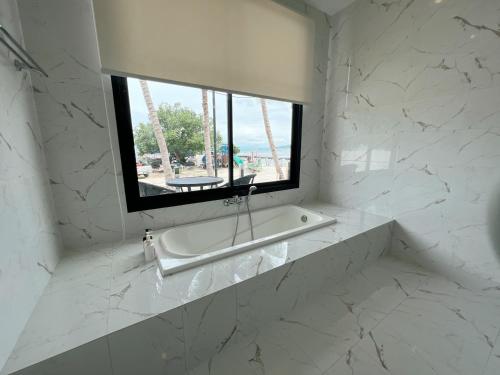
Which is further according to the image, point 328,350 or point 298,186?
point 298,186

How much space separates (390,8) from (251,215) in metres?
2.21

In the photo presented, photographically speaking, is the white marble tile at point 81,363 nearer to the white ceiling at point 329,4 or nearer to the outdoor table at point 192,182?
the outdoor table at point 192,182

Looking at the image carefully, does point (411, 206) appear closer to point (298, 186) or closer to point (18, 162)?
point (298, 186)

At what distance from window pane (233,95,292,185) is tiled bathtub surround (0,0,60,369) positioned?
136cm

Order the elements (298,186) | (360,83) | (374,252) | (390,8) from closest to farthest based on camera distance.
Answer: (390,8), (374,252), (360,83), (298,186)

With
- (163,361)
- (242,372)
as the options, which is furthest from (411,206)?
(163,361)

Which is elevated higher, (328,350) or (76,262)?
(76,262)

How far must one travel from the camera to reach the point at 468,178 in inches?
60.5

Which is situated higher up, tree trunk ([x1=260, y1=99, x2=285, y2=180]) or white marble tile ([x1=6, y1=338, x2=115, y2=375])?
tree trunk ([x1=260, y1=99, x2=285, y2=180])

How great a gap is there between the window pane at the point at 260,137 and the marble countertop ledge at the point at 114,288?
3.39 ft

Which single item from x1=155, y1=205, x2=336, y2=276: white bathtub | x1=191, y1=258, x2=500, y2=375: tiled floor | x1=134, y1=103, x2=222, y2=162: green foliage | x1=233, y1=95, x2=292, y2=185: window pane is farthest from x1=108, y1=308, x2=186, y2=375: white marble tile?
x1=134, y1=103, x2=222, y2=162: green foliage

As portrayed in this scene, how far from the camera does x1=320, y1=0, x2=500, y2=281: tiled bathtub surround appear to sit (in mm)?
1438

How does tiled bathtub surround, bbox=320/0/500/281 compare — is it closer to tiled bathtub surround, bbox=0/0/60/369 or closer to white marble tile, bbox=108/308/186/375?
white marble tile, bbox=108/308/186/375

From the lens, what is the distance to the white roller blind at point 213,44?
50.3 inches
